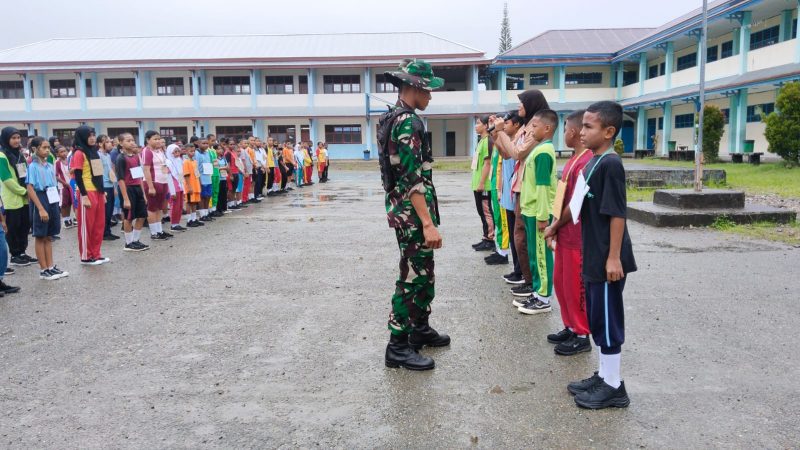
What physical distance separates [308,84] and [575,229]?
3253cm

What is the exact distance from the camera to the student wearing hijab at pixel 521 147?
4648 mm

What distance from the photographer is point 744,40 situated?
22.3 m

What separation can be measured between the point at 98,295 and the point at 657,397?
5.16 meters

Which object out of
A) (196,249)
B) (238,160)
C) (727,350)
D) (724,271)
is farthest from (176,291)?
(238,160)

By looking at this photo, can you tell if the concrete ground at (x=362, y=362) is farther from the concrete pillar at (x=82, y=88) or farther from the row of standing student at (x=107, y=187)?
the concrete pillar at (x=82, y=88)

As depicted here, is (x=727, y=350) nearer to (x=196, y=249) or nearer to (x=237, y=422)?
(x=237, y=422)

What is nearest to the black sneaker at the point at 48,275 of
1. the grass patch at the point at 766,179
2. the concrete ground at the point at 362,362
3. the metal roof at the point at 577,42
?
the concrete ground at the point at 362,362

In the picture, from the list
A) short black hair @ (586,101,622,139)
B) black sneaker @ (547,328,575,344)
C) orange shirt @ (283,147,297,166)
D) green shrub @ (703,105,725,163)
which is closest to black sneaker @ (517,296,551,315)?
black sneaker @ (547,328,575,344)

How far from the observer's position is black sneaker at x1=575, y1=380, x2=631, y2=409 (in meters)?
3.13

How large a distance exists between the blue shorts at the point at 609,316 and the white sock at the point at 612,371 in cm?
3

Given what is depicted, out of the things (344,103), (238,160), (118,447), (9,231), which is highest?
(344,103)

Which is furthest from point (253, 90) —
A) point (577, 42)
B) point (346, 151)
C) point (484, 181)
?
point (484, 181)

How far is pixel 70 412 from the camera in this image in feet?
10.5

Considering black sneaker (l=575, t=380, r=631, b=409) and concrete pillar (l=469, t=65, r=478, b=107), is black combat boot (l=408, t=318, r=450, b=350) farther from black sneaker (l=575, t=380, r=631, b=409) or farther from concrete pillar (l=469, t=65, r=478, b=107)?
concrete pillar (l=469, t=65, r=478, b=107)
